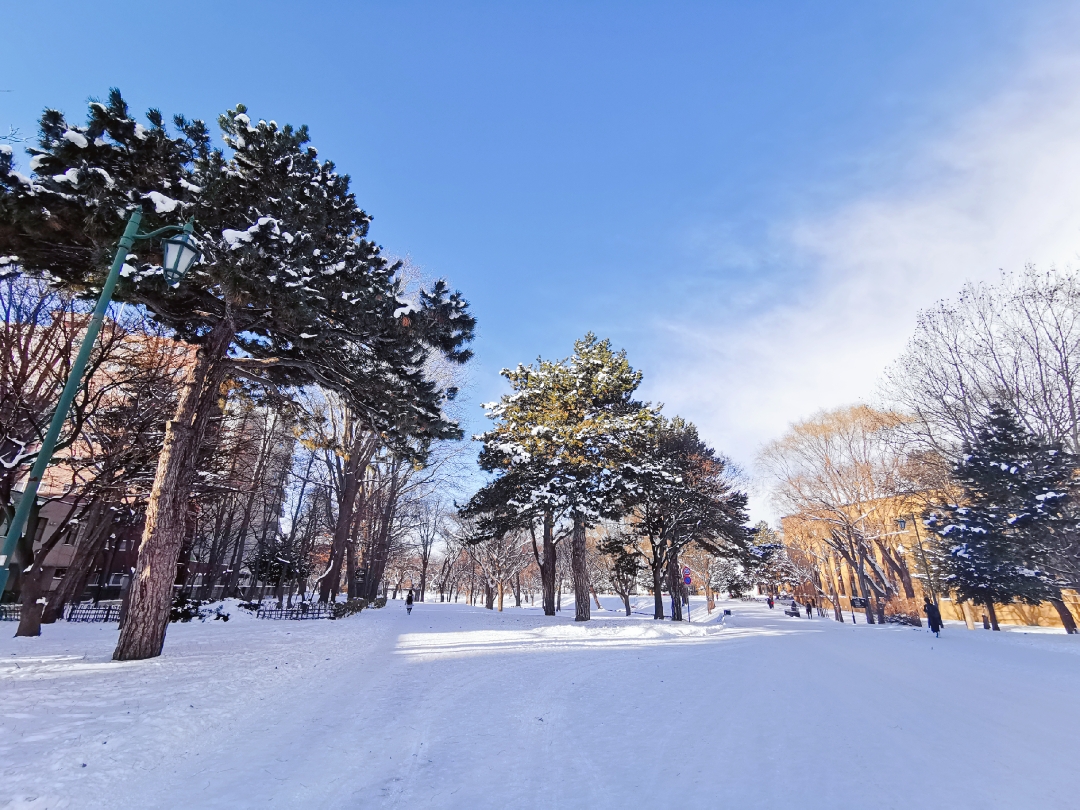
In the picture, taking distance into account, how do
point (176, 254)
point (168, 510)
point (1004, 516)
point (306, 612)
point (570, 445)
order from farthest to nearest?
point (1004, 516) < point (306, 612) < point (570, 445) < point (168, 510) < point (176, 254)

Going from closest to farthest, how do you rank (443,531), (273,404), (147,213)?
(147,213) → (273,404) → (443,531)

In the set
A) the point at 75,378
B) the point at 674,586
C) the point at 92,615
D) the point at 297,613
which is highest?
the point at 75,378

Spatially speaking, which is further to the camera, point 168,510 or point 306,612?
point 306,612

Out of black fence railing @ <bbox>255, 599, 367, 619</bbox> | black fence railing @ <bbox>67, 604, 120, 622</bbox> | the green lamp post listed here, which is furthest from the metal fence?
the green lamp post

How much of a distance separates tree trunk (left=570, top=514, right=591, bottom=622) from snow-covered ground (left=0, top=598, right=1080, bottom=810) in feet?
28.6

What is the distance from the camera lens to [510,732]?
6.00 m

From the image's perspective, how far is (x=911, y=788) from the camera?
182 inches

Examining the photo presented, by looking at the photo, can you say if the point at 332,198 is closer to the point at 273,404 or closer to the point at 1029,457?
the point at 273,404

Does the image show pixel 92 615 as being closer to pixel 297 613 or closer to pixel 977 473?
pixel 297 613

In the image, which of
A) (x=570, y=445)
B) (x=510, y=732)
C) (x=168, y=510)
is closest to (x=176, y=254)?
(x=168, y=510)

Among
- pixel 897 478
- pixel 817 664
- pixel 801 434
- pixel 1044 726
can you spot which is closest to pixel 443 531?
pixel 801 434

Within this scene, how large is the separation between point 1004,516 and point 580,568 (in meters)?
19.6

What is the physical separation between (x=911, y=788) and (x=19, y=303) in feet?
68.9

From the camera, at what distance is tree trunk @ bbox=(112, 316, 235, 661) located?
30.5ft
